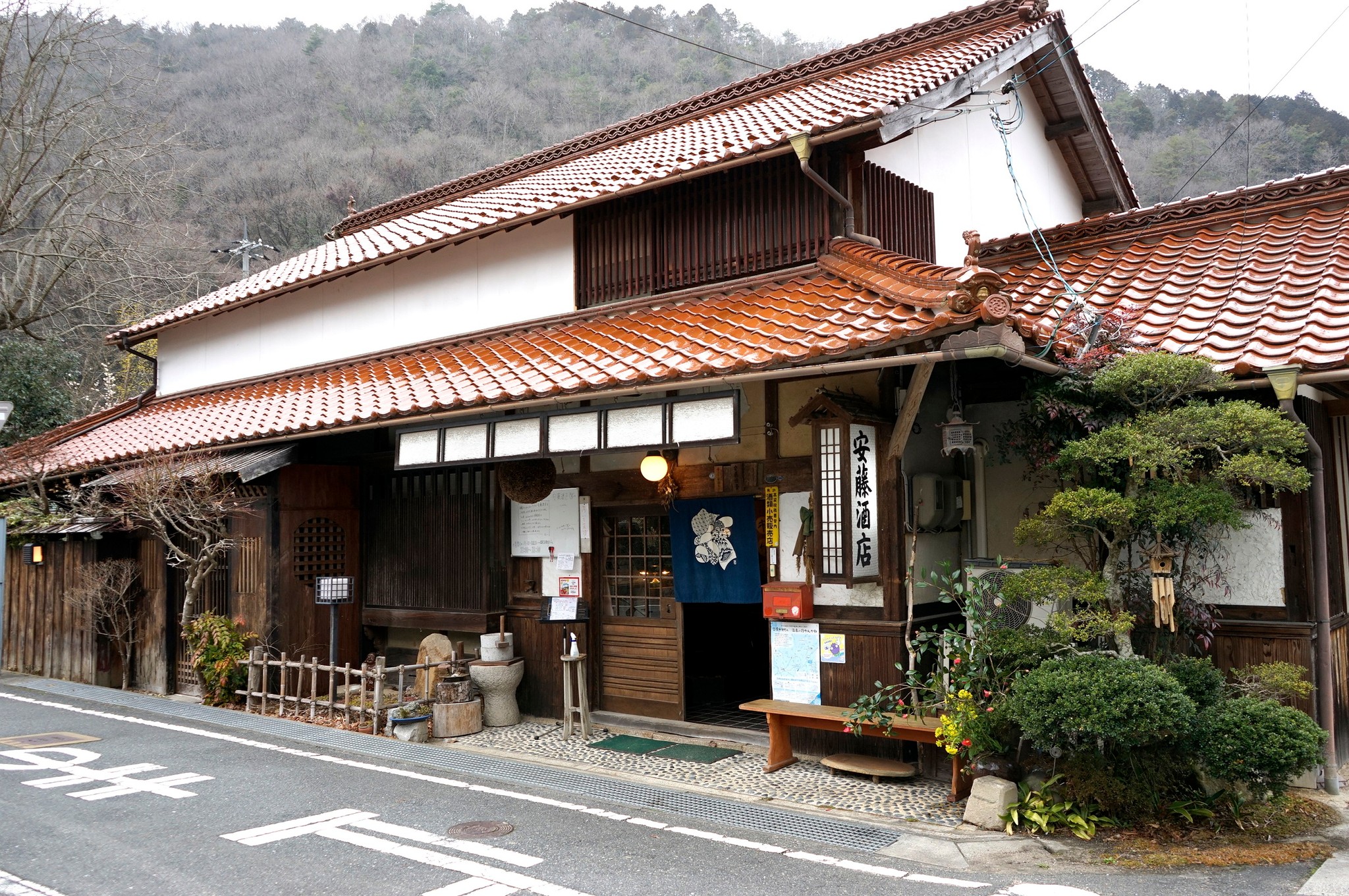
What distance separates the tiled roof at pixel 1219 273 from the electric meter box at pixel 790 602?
303 centimetres

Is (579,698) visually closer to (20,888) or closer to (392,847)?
(392,847)

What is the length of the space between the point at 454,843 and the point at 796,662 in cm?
348

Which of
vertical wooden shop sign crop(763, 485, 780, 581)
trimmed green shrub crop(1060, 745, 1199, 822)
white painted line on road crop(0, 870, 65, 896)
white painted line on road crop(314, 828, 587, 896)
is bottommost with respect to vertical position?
white painted line on road crop(314, 828, 587, 896)

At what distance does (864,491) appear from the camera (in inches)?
318

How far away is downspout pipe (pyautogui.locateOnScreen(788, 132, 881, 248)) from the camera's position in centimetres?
850

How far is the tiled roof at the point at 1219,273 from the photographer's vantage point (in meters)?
7.09

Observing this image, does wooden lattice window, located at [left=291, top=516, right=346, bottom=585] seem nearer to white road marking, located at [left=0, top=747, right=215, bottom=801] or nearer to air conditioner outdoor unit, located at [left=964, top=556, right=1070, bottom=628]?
white road marking, located at [left=0, top=747, right=215, bottom=801]

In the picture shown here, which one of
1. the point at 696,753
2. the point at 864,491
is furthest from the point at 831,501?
the point at 696,753

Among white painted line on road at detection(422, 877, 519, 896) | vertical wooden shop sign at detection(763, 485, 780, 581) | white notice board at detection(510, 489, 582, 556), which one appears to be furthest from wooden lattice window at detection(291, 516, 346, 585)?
white painted line on road at detection(422, 877, 519, 896)

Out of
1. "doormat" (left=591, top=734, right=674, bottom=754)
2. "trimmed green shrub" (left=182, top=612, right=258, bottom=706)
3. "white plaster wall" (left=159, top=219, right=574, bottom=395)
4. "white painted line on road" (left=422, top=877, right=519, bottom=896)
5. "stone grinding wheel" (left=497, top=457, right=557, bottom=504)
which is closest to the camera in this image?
"white painted line on road" (left=422, top=877, right=519, bottom=896)

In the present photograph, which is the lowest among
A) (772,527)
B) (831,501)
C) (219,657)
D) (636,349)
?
(219,657)

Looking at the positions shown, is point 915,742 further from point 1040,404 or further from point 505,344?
point 505,344

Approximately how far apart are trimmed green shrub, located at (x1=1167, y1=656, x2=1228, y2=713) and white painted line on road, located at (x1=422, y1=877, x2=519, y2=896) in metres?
4.52

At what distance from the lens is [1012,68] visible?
11516 millimetres
